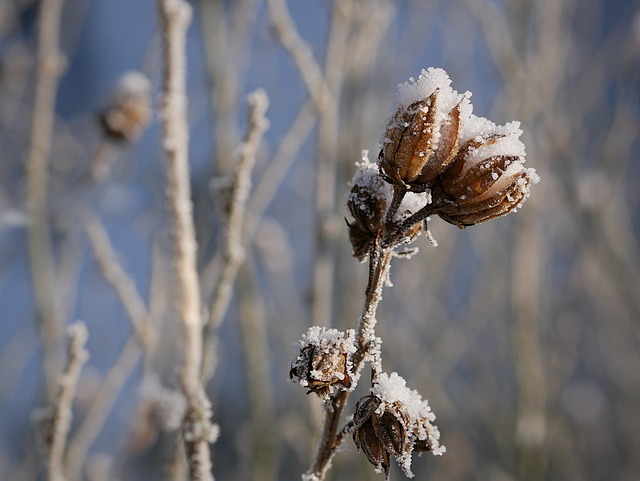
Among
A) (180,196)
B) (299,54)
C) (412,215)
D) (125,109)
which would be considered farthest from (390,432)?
(125,109)

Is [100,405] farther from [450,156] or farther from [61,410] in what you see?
[450,156]

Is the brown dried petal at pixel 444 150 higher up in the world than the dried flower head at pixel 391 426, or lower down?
higher up

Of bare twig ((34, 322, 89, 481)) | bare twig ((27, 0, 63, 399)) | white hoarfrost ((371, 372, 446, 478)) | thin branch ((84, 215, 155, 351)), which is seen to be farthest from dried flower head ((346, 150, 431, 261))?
bare twig ((27, 0, 63, 399))

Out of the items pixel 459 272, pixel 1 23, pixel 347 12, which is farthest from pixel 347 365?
pixel 459 272

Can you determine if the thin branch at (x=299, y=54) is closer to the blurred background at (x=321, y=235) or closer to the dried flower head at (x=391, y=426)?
the blurred background at (x=321, y=235)

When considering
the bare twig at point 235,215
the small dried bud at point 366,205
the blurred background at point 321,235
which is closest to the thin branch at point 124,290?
the blurred background at point 321,235

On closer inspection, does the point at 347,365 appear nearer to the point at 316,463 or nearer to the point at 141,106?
the point at 316,463
